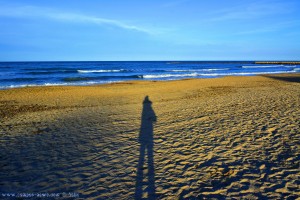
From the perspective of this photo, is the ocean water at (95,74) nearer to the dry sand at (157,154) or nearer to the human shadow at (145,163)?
the dry sand at (157,154)

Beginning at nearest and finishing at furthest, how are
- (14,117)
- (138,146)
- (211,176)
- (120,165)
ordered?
(211,176), (120,165), (138,146), (14,117)

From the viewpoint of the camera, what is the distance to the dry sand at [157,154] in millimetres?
3855

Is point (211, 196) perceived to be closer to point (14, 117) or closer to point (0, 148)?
point (0, 148)

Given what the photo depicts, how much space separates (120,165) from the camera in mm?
4734

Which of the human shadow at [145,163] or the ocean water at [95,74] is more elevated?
the ocean water at [95,74]

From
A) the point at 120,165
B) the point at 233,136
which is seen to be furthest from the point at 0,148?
the point at 233,136

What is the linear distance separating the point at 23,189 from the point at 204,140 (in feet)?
14.2

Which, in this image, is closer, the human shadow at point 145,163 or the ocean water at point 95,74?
the human shadow at point 145,163

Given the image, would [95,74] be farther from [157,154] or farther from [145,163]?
[145,163]

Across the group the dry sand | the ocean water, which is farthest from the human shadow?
the ocean water

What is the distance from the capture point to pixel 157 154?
Result: 5195 mm

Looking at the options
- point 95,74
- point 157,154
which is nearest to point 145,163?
point 157,154

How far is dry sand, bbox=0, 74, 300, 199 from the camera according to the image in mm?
3855

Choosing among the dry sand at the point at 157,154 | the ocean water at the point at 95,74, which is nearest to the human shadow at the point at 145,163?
the dry sand at the point at 157,154
